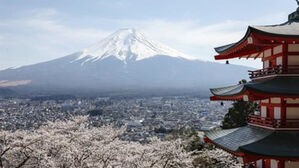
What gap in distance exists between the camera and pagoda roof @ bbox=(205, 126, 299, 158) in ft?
19.0

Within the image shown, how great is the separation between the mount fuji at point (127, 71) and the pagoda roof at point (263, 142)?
414ft

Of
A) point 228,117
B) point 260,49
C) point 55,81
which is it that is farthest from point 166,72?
point 260,49

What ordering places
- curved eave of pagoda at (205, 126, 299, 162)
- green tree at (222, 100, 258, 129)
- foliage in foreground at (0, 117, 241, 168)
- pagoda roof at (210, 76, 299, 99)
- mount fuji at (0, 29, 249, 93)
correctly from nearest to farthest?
curved eave of pagoda at (205, 126, 299, 162)
pagoda roof at (210, 76, 299, 99)
foliage in foreground at (0, 117, 241, 168)
green tree at (222, 100, 258, 129)
mount fuji at (0, 29, 249, 93)

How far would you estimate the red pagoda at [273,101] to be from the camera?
5.95 meters

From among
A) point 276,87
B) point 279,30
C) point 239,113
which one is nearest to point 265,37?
point 279,30

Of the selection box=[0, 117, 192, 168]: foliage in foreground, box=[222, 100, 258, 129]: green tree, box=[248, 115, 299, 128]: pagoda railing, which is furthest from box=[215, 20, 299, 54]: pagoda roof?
box=[222, 100, 258, 129]: green tree

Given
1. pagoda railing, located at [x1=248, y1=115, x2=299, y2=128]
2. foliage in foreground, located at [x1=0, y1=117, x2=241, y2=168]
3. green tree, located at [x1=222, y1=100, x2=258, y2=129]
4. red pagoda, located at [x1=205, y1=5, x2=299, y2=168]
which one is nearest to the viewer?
red pagoda, located at [x1=205, y1=5, x2=299, y2=168]

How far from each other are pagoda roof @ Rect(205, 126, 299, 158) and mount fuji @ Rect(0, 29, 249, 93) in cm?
12618

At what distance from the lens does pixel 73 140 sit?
14305mm

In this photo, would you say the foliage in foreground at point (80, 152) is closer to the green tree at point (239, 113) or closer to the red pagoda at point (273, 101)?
the green tree at point (239, 113)

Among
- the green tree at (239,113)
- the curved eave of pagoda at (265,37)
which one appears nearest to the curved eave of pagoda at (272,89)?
the curved eave of pagoda at (265,37)

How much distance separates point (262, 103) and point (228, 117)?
12.9 metres

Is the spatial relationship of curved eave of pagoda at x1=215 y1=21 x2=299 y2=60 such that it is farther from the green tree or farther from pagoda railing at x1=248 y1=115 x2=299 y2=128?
the green tree

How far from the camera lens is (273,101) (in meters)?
6.81
